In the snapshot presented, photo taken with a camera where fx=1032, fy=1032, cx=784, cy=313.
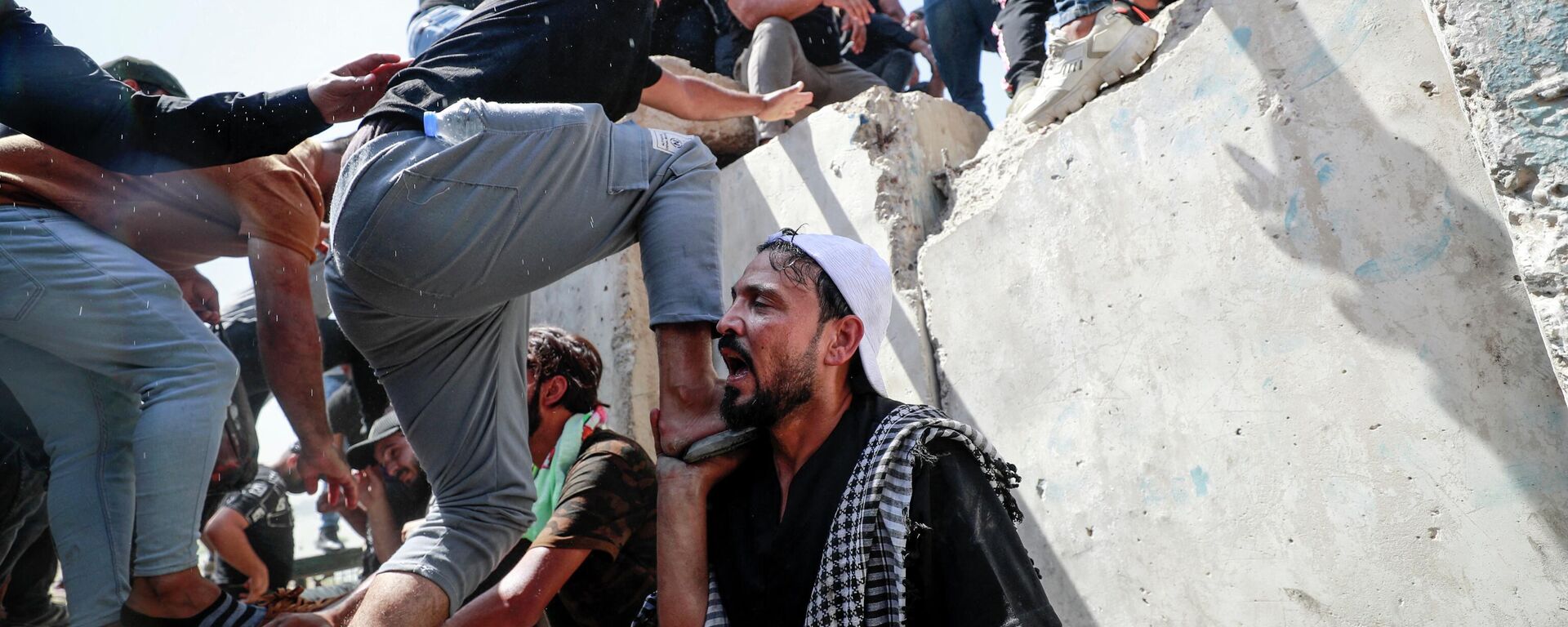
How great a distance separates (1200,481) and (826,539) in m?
1.34

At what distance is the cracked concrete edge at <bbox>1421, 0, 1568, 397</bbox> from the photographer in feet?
7.00

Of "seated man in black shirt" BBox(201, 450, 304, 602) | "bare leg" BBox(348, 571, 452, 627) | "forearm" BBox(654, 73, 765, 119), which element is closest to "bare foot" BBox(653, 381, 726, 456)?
"bare leg" BBox(348, 571, 452, 627)

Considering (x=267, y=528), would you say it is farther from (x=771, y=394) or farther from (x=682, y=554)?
(x=771, y=394)

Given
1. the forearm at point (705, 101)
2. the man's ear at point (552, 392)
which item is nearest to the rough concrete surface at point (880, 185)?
the forearm at point (705, 101)

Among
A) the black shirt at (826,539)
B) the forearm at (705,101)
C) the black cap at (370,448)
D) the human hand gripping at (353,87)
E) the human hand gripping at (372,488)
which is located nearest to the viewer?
the black shirt at (826,539)

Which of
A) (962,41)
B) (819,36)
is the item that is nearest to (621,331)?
(819,36)

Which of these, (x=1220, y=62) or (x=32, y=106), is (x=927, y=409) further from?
(x=32, y=106)

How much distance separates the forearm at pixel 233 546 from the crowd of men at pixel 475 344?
56.3 inches

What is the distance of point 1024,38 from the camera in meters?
4.56

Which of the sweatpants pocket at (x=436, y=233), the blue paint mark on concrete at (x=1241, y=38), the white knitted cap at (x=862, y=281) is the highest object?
the blue paint mark on concrete at (x=1241, y=38)

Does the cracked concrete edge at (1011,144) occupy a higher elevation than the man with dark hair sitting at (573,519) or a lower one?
higher

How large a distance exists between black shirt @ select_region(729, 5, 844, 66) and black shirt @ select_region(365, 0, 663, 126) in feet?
Answer: 10.6

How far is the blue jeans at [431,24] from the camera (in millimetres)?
4051

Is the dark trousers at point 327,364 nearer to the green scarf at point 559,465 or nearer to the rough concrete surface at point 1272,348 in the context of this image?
the green scarf at point 559,465
